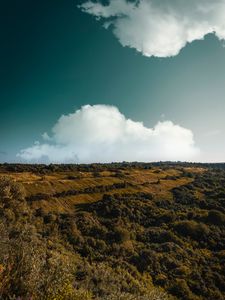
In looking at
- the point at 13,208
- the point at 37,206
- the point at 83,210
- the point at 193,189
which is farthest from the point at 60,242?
the point at 193,189

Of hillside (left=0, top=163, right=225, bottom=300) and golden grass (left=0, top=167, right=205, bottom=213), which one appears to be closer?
hillside (left=0, top=163, right=225, bottom=300)

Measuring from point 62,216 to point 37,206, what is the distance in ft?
22.4

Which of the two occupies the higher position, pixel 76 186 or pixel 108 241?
pixel 76 186

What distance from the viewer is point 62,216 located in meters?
80.6

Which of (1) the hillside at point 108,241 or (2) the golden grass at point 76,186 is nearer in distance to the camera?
(1) the hillside at point 108,241

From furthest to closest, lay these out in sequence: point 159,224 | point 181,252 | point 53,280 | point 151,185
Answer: point 151,185, point 159,224, point 181,252, point 53,280

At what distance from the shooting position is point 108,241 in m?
72.9

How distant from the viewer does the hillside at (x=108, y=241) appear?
92.5 feet

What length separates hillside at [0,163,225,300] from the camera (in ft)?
92.5

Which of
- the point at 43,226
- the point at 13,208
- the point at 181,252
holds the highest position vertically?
the point at 13,208

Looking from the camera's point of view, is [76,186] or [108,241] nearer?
[108,241]

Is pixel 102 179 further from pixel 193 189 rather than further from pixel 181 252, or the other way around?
pixel 181 252

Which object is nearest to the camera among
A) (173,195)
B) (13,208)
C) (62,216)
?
(13,208)

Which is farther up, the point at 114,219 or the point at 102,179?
the point at 102,179
